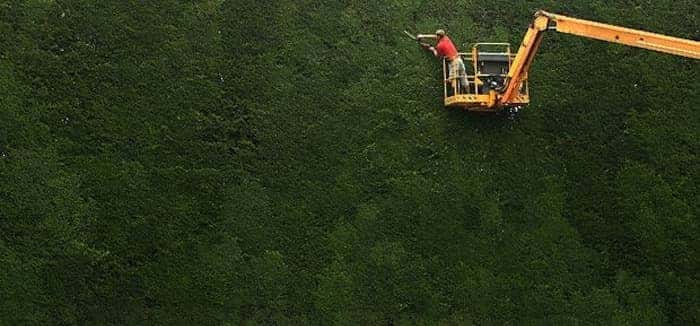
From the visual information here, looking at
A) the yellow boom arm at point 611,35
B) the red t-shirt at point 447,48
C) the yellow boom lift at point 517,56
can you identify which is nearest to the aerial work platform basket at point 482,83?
the yellow boom lift at point 517,56

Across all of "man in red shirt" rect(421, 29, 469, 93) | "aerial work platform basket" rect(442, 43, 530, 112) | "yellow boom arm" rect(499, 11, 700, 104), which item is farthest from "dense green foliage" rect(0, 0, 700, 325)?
"yellow boom arm" rect(499, 11, 700, 104)

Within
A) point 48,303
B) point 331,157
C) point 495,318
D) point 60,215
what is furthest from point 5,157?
point 495,318

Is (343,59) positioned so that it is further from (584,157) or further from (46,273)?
(46,273)

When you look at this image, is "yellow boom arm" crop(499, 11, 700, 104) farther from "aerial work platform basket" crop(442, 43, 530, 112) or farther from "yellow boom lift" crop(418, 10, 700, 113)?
"aerial work platform basket" crop(442, 43, 530, 112)

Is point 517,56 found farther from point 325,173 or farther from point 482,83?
point 325,173

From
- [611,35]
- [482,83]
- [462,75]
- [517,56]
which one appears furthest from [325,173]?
[611,35]

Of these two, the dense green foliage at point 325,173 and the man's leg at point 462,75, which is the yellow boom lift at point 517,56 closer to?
the man's leg at point 462,75
